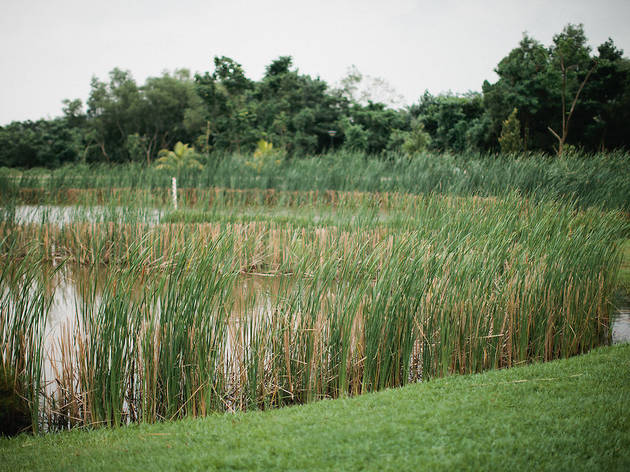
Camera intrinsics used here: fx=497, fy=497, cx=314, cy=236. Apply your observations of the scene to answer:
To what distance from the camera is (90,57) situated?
89.3 feet

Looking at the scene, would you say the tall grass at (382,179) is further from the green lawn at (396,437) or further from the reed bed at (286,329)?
the green lawn at (396,437)

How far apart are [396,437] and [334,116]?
1151 inches

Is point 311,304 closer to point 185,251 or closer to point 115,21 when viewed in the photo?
point 185,251

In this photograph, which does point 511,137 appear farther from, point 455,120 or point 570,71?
point 455,120

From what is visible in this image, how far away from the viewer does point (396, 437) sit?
227 centimetres

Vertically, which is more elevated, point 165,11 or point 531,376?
point 165,11

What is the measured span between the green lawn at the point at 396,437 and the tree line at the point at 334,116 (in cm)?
1276

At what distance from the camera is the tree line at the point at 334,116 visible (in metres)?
21.3

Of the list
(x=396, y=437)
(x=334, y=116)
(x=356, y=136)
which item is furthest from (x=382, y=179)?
(x=334, y=116)

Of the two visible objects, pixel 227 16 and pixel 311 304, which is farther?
pixel 227 16

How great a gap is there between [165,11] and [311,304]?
66.1 ft

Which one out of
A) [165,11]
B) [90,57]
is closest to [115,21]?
[165,11]

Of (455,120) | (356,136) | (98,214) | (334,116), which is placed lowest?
(98,214)

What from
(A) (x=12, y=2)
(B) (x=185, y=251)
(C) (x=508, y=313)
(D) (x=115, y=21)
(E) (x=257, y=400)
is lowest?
(E) (x=257, y=400)
